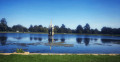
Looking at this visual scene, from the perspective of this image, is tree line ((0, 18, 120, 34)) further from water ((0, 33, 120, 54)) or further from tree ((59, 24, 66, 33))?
water ((0, 33, 120, 54))

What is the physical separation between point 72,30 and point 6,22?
3792 inches

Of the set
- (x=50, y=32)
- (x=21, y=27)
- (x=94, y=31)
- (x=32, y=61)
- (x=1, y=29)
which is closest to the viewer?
(x=32, y=61)

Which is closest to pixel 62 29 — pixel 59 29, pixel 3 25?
pixel 59 29

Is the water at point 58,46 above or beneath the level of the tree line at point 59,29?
beneath

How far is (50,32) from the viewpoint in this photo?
114 meters

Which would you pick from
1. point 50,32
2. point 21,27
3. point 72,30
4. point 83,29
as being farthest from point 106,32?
point 21,27

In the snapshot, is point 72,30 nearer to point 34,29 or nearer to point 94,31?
point 94,31

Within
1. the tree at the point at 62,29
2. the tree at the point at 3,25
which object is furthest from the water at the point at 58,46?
the tree at the point at 62,29

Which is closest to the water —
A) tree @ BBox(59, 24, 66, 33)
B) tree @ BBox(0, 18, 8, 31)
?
tree @ BBox(0, 18, 8, 31)

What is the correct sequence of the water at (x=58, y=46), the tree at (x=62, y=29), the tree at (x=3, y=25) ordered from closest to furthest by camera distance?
the water at (x=58, y=46), the tree at (x=3, y=25), the tree at (x=62, y=29)

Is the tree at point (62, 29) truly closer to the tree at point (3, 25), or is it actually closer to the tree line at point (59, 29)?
the tree line at point (59, 29)

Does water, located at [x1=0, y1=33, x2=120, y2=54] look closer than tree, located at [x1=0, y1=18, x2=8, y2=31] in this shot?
Yes

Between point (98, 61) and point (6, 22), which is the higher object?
point (6, 22)

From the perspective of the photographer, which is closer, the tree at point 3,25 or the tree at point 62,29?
the tree at point 3,25
